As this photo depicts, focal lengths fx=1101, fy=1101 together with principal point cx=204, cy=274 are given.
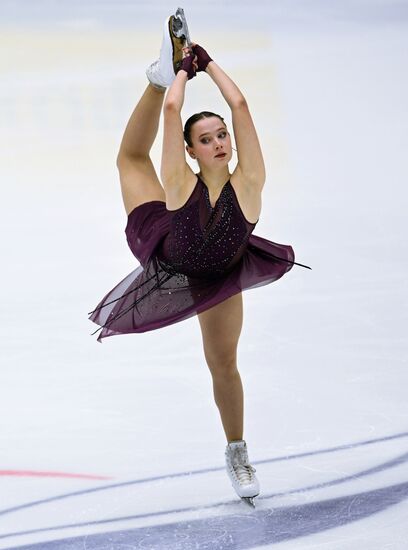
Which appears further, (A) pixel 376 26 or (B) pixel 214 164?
(A) pixel 376 26

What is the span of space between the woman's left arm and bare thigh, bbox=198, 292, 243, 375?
399 mm

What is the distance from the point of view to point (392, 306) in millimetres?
4801

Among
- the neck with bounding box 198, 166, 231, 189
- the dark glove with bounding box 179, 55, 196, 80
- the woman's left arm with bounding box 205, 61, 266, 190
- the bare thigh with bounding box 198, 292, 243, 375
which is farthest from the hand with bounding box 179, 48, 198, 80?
the bare thigh with bounding box 198, 292, 243, 375

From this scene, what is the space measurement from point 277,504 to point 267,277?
68 cm

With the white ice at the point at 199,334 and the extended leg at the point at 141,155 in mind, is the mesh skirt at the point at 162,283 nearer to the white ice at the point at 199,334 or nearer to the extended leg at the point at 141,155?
the extended leg at the point at 141,155

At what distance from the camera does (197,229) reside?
3.17 m

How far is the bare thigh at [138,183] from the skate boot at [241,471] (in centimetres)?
84

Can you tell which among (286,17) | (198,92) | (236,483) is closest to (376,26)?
(286,17)

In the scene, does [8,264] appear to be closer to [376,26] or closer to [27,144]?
[27,144]

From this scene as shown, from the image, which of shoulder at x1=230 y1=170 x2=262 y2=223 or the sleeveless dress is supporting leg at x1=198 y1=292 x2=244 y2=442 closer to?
the sleeveless dress

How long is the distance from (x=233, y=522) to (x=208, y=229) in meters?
0.85

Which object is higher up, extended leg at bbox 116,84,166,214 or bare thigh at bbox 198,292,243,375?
extended leg at bbox 116,84,166,214

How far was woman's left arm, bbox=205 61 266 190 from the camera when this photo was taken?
3086 mm

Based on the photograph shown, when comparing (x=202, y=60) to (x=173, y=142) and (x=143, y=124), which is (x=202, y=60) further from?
(x=143, y=124)
